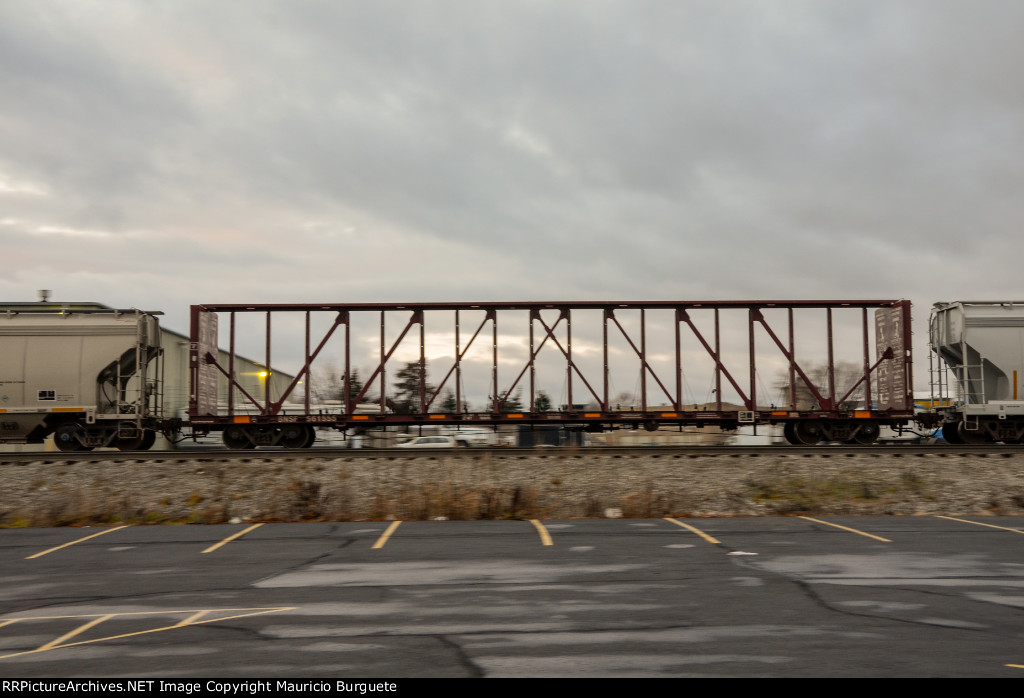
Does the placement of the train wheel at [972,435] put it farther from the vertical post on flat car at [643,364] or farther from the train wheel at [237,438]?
the train wheel at [237,438]

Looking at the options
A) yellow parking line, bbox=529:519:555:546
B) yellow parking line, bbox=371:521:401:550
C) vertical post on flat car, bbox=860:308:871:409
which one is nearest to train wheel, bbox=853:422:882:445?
vertical post on flat car, bbox=860:308:871:409

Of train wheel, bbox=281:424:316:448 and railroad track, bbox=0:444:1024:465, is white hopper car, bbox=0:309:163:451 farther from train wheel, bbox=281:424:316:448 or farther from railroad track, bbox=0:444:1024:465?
train wheel, bbox=281:424:316:448

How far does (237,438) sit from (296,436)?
5.86 feet

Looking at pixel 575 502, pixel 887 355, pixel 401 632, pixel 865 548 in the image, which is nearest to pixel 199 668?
pixel 401 632

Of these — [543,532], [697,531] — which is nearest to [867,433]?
[697,531]

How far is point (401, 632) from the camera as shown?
6.23 metres

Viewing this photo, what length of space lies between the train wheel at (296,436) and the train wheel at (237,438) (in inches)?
37.7

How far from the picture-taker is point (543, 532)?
37.8ft

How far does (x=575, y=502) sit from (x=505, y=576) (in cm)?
670

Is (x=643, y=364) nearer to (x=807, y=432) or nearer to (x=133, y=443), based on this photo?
(x=807, y=432)

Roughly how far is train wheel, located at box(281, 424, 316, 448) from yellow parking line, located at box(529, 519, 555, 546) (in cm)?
1167

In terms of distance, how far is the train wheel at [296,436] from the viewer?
888 inches

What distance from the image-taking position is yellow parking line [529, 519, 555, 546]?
1067 cm

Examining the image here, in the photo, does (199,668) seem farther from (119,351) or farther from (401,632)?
(119,351)
